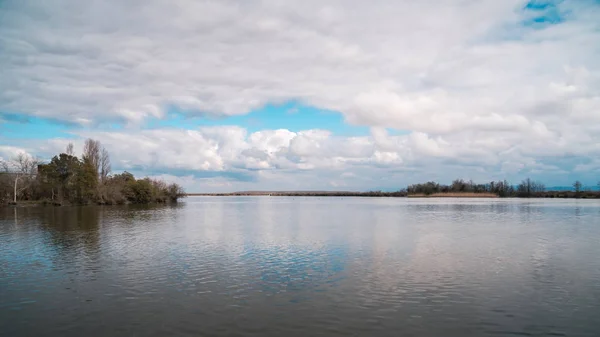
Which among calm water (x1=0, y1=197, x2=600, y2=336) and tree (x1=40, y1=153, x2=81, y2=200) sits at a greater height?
tree (x1=40, y1=153, x2=81, y2=200)

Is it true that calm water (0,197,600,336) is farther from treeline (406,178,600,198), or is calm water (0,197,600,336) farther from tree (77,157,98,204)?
treeline (406,178,600,198)

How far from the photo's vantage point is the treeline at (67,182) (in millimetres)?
85875

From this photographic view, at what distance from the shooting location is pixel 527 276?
1758cm

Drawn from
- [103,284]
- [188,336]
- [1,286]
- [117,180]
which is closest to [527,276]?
[188,336]

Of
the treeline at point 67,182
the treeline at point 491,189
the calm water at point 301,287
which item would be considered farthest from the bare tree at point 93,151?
the treeline at point 491,189

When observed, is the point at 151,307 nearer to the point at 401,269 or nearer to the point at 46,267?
the point at 46,267

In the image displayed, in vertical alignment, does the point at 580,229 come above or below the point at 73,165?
below

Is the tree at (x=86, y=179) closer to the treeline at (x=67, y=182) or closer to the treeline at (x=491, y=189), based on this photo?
the treeline at (x=67, y=182)

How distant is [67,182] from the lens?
8744 cm

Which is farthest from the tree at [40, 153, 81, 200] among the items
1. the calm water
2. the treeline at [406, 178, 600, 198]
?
the treeline at [406, 178, 600, 198]

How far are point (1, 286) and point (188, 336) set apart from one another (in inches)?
400

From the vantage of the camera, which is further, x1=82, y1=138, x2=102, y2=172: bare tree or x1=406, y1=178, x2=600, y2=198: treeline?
x1=406, y1=178, x2=600, y2=198: treeline

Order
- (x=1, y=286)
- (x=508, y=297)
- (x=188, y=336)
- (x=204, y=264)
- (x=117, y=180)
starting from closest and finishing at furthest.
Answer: (x=188, y=336) → (x=508, y=297) → (x=1, y=286) → (x=204, y=264) → (x=117, y=180)

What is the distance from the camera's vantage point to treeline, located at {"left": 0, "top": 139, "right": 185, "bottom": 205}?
85.9m
